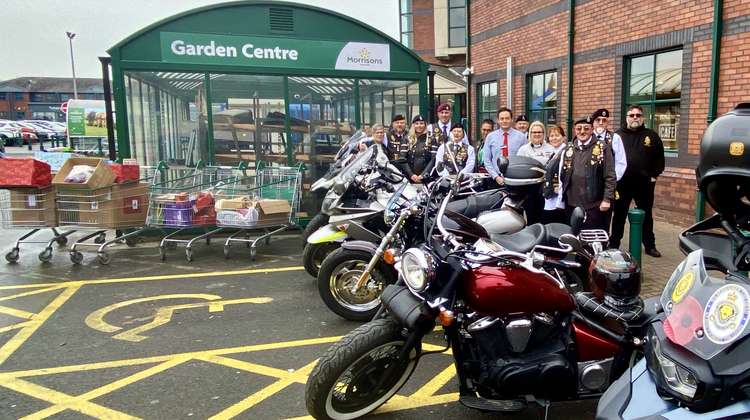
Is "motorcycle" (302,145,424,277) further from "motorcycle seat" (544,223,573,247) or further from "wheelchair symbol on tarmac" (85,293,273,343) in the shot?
"motorcycle seat" (544,223,573,247)

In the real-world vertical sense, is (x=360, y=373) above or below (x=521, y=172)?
below

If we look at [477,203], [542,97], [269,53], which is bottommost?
[477,203]

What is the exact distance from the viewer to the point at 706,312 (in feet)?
6.06

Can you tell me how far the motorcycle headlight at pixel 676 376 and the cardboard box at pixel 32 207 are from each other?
7176 mm

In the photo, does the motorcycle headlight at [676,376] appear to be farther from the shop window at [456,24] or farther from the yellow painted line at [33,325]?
the shop window at [456,24]

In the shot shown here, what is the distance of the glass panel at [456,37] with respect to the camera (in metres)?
25.7

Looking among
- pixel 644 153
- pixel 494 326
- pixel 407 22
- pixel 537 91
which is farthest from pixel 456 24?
pixel 494 326

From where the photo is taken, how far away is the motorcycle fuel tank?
2855 millimetres

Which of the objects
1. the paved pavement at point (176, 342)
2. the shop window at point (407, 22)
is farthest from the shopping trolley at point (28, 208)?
the shop window at point (407, 22)

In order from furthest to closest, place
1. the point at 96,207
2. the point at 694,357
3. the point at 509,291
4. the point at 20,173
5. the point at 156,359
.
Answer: the point at 96,207
the point at 20,173
the point at 156,359
the point at 509,291
the point at 694,357

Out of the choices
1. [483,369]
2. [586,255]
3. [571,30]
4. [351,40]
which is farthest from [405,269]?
[571,30]

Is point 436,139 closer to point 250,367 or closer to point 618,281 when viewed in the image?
point 250,367

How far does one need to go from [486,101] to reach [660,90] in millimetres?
6269

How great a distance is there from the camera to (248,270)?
677cm
